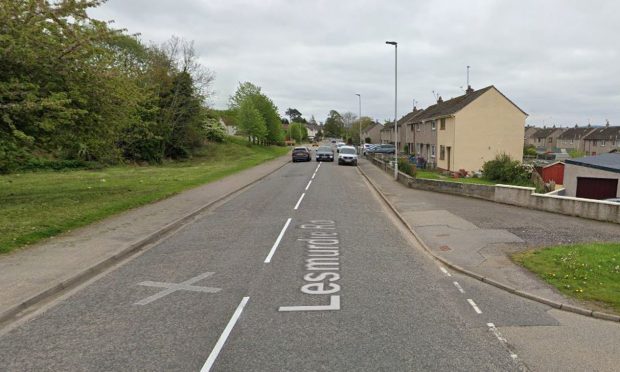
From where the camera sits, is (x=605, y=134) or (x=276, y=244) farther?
(x=605, y=134)

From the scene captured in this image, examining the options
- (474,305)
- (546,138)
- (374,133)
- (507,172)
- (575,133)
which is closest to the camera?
(474,305)

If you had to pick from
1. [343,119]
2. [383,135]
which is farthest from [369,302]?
[343,119]

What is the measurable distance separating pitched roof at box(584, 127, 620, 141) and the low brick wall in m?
79.1

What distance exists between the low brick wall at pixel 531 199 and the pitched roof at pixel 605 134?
7905 centimetres

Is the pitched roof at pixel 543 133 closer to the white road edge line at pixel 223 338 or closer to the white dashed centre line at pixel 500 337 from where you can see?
the white dashed centre line at pixel 500 337

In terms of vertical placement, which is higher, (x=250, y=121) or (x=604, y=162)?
(x=250, y=121)

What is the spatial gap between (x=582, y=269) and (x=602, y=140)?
9339 cm

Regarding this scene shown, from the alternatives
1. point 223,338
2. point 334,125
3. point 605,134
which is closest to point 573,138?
point 605,134

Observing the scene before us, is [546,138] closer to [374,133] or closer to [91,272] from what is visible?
[374,133]

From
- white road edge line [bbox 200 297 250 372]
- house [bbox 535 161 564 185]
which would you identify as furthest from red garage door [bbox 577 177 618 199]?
white road edge line [bbox 200 297 250 372]

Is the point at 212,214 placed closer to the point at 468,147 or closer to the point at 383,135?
the point at 468,147

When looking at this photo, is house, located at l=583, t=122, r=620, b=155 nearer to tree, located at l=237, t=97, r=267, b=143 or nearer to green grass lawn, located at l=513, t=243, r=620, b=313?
tree, located at l=237, t=97, r=267, b=143

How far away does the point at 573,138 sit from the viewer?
318 feet

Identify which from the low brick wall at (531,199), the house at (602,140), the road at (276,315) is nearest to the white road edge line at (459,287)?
the road at (276,315)
